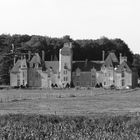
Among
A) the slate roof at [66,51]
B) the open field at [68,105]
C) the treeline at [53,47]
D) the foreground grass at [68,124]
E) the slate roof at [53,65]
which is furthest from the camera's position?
the treeline at [53,47]

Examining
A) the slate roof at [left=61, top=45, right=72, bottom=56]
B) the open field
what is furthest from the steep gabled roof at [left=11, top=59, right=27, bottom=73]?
the open field

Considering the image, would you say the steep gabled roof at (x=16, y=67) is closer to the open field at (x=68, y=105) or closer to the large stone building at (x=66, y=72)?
the large stone building at (x=66, y=72)

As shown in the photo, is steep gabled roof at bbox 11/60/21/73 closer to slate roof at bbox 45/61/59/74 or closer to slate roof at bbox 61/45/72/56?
slate roof at bbox 45/61/59/74

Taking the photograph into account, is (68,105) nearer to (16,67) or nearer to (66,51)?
(66,51)

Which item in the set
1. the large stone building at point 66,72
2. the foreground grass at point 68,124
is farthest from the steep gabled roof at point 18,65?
the foreground grass at point 68,124

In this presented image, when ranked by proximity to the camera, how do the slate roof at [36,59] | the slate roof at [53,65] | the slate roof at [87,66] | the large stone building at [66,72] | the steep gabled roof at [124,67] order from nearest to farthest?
the steep gabled roof at [124,67]
the large stone building at [66,72]
the slate roof at [36,59]
the slate roof at [53,65]
the slate roof at [87,66]

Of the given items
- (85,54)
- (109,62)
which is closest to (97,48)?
(85,54)

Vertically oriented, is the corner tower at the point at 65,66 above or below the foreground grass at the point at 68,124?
above

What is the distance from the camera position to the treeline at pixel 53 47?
400ft

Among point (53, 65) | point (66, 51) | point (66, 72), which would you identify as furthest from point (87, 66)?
point (53, 65)

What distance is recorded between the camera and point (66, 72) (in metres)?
106

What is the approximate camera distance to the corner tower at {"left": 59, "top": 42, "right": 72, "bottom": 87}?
106m

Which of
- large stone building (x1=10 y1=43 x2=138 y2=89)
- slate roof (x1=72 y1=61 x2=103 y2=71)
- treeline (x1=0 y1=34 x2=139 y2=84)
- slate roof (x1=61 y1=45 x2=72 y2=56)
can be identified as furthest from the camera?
treeline (x1=0 y1=34 x2=139 y2=84)

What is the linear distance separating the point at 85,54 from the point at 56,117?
102 m
